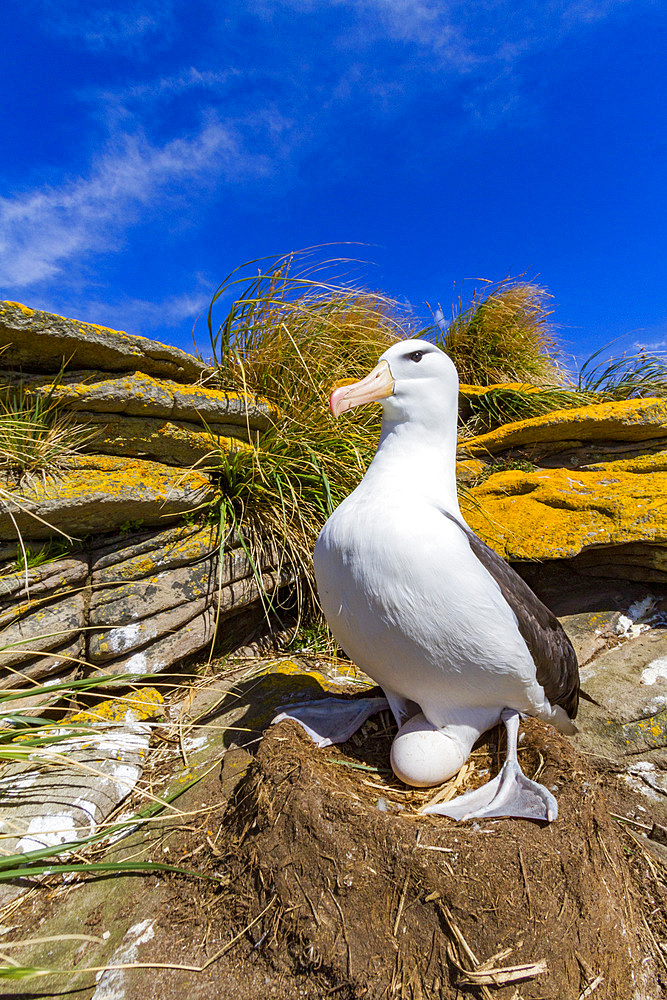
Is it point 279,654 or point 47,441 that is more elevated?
point 47,441

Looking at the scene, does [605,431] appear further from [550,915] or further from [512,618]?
[550,915]

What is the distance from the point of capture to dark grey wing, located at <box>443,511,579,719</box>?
A: 2.22 m

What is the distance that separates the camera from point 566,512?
434 centimetres

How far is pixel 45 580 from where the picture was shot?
334cm

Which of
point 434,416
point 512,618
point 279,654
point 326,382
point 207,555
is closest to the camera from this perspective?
point 512,618

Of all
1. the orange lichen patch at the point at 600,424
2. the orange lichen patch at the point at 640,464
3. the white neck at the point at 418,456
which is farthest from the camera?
the orange lichen patch at the point at 600,424

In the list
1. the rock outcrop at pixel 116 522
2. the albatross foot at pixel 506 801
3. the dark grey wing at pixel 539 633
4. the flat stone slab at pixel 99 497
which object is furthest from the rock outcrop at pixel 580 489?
the flat stone slab at pixel 99 497

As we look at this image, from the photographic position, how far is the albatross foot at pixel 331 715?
2541 mm

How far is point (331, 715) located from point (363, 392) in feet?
5.32

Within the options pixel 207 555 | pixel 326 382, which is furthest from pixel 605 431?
pixel 207 555

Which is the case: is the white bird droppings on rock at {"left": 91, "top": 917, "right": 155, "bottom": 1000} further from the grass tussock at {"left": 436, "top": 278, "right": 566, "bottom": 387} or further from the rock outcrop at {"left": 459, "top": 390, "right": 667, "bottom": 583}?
the grass tussock at {"left": 436, "top": 278, "right": 566, "bottom": 387}

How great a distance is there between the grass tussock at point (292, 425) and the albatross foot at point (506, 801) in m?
2.35

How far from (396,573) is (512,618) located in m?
0.53

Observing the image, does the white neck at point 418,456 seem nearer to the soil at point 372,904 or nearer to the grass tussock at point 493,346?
the soil at point 372,904
